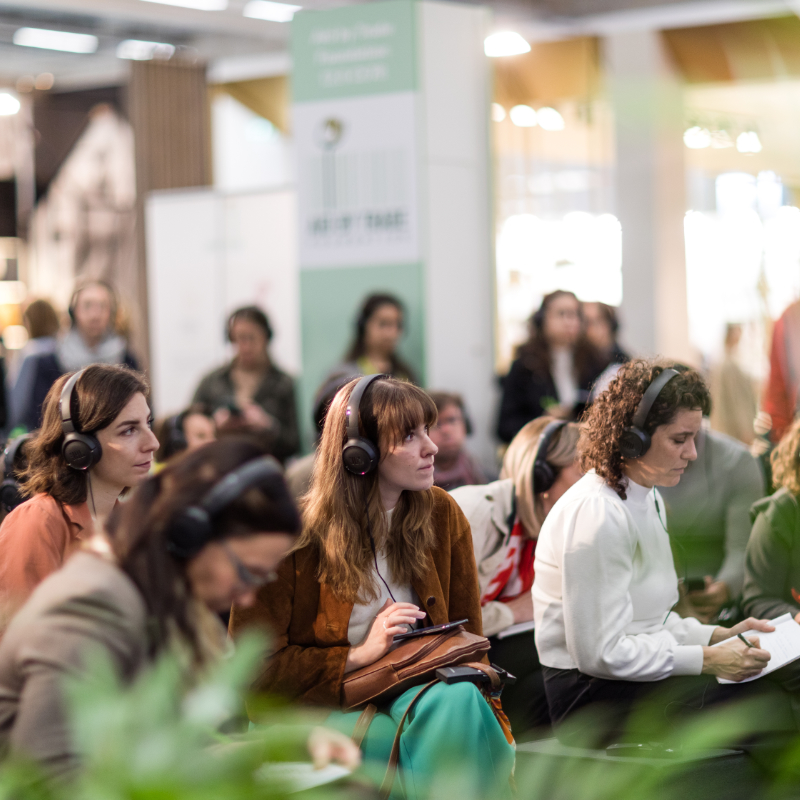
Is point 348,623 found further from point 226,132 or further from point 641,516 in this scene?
point 226,132

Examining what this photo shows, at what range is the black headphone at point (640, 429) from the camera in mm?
2281

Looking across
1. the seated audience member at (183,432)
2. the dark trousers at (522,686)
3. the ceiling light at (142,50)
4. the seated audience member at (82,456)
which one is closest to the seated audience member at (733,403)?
the seated audience member at (183,432)

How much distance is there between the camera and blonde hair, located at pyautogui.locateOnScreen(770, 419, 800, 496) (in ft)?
9.07

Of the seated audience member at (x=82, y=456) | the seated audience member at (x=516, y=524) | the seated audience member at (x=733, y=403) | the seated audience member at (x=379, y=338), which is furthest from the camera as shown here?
the seated audience member at (x=733, y=403)

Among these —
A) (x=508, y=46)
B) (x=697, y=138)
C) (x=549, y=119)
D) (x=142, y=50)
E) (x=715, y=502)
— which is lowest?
(x=715, y=502)

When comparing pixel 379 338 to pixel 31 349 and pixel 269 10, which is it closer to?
pixel 31 349

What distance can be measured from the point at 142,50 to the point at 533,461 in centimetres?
898

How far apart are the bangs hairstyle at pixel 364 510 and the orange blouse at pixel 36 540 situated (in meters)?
0.48

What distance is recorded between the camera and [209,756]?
0.80 m

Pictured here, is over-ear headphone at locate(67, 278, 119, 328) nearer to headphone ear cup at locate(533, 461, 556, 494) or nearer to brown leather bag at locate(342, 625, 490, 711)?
headphone ear cup at locate(533, 461, 556, 494)

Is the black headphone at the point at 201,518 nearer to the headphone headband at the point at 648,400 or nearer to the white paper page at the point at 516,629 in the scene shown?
the headphone headband at the point at 648,400

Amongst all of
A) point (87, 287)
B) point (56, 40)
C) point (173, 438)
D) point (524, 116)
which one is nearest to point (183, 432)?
point (173, 438)

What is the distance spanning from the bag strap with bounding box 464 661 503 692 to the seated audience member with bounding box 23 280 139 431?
9.39ft

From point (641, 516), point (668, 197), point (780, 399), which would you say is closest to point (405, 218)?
point (780, 399)
